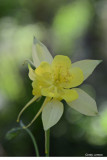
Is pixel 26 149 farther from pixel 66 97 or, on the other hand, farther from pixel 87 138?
pixel 66 97

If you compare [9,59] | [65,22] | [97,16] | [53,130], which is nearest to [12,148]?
[53,130]

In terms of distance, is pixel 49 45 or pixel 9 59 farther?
pixel 49 45

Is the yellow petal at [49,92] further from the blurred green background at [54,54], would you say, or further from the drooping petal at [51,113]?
the blurred green background at [54,54]

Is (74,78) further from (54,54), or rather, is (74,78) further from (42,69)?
(54,54)

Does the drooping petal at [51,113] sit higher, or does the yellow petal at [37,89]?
the yellow petal at [37,89]

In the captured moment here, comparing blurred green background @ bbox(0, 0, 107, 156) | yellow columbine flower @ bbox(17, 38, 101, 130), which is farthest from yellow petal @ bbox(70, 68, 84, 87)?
blurred green background @ bbox(0, 0, 107, 156)

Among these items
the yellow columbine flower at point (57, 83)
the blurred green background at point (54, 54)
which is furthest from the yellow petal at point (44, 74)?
the blurred green background at point (54, 54)

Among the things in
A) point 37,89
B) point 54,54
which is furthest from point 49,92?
point 54,54
